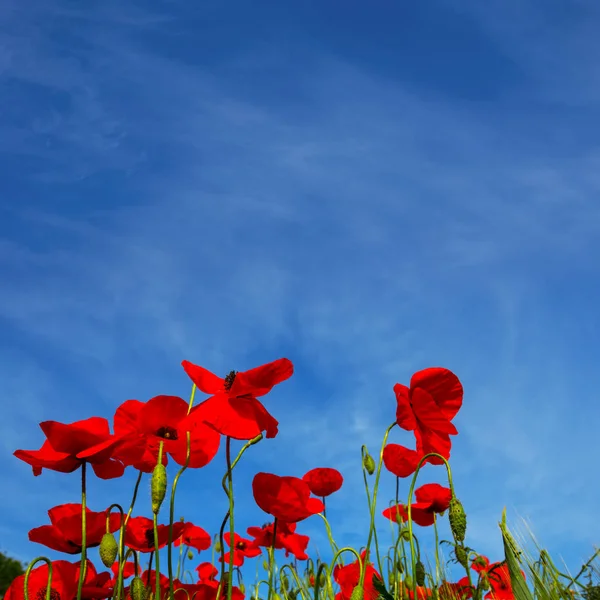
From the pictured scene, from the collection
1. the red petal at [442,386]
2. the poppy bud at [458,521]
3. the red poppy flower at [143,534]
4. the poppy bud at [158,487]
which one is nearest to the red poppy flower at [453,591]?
the red petal at [442,386]

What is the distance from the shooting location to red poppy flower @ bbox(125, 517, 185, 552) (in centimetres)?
258

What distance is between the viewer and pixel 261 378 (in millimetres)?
2176

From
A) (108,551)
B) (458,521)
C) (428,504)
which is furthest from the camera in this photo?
(428,504)

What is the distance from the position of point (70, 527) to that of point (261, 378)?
918 millimetres

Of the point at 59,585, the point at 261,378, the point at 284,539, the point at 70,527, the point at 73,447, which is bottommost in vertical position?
the point at 59,585

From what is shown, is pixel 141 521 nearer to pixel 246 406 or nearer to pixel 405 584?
pixel 246 406

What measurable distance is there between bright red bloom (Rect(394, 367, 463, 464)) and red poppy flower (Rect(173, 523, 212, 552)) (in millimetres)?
1406

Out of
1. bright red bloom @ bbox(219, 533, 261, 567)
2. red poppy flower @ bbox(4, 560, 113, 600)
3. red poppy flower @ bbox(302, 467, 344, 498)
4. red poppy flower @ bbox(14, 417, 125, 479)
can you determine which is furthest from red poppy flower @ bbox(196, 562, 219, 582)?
red poppy flower @ bbox(14, 417, 125, 479)

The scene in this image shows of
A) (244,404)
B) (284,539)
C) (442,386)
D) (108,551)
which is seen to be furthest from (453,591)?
(108,551)

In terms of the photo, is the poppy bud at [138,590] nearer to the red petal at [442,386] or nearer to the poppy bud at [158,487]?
the poppy bud at [158,487]

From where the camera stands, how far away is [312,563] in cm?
391

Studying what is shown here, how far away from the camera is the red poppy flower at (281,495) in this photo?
246 centimetres

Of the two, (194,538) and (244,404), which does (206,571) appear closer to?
(194,538)

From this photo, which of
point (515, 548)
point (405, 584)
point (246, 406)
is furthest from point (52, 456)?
point (405, 584)
